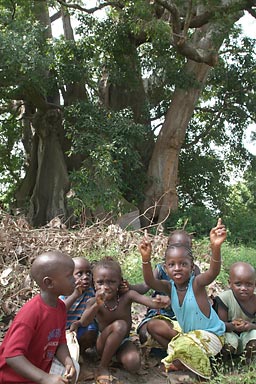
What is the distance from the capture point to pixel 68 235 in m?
6.38

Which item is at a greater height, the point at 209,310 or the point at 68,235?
the point at 68,235

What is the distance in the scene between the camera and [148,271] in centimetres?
361

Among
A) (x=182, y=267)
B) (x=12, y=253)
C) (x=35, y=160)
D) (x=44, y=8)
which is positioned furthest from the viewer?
(x=35, y=160)

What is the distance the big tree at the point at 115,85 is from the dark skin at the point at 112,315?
568cm

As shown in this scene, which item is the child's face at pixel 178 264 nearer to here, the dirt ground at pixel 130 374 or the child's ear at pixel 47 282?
the dirt ground at pixel 130 374

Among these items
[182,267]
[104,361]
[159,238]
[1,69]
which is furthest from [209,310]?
[1,69]

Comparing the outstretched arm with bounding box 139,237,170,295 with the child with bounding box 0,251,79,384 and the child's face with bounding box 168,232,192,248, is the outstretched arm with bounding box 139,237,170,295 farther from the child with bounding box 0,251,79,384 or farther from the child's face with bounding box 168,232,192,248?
the child with bounding box 0,251,79,384

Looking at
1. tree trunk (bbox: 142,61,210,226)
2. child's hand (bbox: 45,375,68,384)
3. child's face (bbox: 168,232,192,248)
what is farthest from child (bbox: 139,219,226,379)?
tree trunk (bbox: 142,61,210,226)

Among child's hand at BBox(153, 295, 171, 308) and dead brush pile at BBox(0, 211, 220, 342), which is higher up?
dead brush pile at BBox(0, 211, 220, 342)

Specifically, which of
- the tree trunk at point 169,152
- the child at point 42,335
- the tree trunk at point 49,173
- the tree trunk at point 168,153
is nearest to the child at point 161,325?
the child at point 42,335

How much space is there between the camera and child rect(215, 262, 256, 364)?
3.80 m

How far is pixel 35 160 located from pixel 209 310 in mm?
10765

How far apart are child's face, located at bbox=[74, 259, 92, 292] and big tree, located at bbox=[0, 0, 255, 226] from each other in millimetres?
5671

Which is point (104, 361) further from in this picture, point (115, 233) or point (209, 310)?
point (115, 233)
